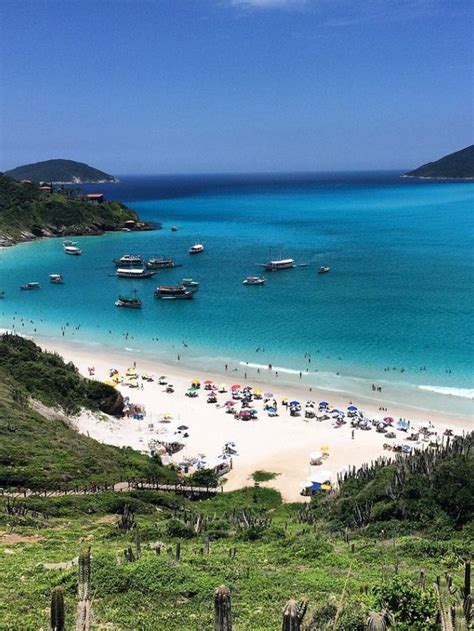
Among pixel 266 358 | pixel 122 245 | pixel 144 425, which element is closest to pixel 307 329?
pixel 266 358

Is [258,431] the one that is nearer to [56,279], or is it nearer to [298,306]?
[298,306]

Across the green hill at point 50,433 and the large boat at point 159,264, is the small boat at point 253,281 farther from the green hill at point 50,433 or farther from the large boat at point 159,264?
the green hill at point 50,433

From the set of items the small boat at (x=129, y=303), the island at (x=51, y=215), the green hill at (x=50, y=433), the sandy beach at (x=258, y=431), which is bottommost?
the sandy beach at (x=258, y=431)

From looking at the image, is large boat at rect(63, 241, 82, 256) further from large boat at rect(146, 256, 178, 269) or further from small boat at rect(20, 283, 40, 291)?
small boat at rect(20, 283, 40, 291)

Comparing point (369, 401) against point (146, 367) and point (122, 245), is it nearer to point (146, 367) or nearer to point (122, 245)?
point (146, 367)

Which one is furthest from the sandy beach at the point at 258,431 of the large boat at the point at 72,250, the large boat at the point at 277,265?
the large boat at the point at 72,250

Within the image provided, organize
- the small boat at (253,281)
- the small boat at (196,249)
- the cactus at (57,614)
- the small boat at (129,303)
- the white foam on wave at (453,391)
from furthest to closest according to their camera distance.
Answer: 1. the small boat at (196,249)
2. the small boat at (253,281)
3. the small boat at (129,303)
4. the white foam on wave at (453,391)
5. the cactus at (57,614)
